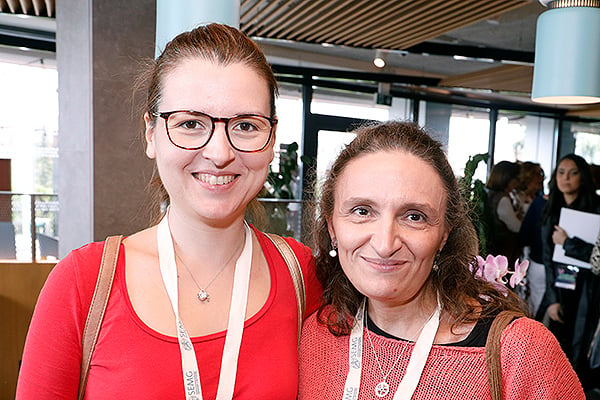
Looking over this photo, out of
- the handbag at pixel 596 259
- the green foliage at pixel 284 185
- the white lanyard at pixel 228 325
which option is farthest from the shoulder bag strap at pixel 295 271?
the green foliage at pixel 284 185

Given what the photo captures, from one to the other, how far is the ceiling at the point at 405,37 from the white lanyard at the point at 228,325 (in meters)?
3.71

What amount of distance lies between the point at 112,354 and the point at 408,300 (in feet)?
2.71

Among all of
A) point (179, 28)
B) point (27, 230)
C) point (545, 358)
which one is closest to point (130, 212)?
point (179, 28)

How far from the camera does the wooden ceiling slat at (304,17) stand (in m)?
5.18

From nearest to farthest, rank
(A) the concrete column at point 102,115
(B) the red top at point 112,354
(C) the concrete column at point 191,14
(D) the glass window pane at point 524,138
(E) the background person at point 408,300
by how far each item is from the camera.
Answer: (B) the red top at point 112,354, (E) the background person at point 408,300, (C) the concrete column at point 191,14, (A) the concrete column at point 102,115, (D) the glass window pane at point 524,138

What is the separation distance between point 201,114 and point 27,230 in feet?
16.9

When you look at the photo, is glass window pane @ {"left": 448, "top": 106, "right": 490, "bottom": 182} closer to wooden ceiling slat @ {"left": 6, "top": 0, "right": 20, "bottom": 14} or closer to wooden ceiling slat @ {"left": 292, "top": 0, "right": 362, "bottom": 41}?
wooden ceiling slat @ {"left": 292, "top": 0, "right": 362, "bottom": 41}

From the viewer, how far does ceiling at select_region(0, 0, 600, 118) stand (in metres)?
5.25

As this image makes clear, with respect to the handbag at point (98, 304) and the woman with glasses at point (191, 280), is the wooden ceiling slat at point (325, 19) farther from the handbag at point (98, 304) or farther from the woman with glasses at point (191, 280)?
the handbag at point (98, 304)

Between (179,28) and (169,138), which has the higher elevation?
(179,28)

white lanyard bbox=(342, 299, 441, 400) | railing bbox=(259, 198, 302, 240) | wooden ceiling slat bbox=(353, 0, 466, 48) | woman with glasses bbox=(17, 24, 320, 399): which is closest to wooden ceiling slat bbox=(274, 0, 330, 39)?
wooden ceiling slat bbox=(353, 0, 466, 48)

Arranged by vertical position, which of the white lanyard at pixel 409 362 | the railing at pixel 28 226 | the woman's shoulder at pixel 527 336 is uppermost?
the woman's shoulder at pixel 527 336

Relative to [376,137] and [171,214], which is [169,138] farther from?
[376,137]

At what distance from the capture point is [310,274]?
71.7 inches
